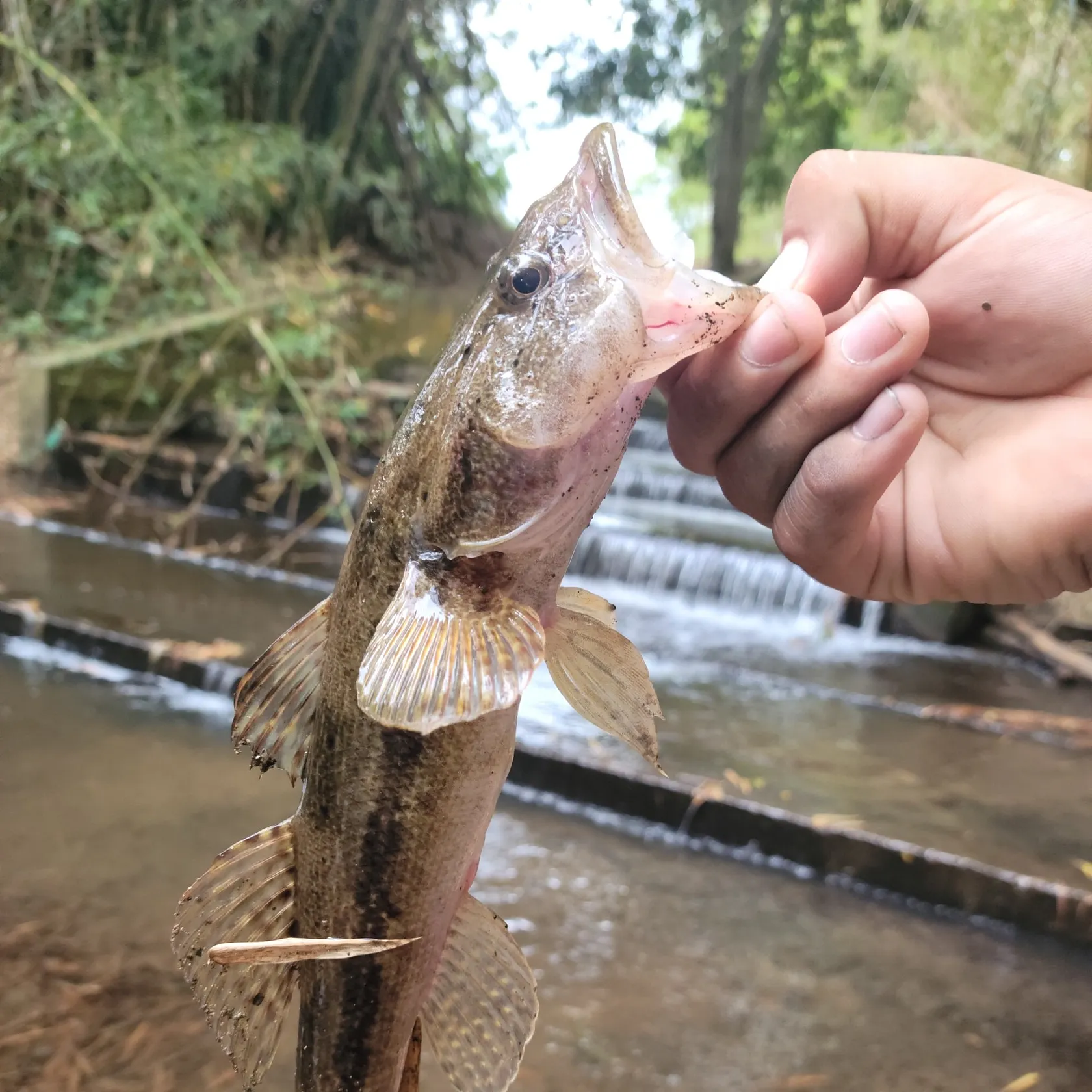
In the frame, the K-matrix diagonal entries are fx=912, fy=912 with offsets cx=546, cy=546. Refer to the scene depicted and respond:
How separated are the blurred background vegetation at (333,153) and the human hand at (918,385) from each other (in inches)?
181

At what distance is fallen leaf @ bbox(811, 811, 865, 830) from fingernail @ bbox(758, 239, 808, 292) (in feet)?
7.59

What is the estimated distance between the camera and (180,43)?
29.6 feet

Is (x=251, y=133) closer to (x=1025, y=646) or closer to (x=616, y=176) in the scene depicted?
(x=1025, y=646)

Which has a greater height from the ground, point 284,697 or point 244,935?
point 284,697

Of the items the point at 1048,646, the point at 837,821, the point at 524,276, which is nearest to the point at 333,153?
the point at 1048,646

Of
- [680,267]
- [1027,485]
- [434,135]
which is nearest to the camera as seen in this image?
[680,267]

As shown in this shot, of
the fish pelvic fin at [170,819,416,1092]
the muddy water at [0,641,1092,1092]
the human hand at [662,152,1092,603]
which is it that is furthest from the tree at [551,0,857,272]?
the fish pelvic fin at [170,819,416,1092]

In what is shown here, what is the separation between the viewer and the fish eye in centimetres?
115

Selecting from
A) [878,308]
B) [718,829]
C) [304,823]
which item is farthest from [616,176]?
[718,829]

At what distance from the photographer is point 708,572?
6.18 m

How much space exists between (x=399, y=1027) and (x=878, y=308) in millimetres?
1157

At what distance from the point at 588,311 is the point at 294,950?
85 centimetres

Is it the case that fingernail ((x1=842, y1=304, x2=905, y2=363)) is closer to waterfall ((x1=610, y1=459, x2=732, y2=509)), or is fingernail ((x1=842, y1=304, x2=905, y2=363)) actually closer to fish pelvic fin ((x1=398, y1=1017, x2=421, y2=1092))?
fish pelvic fin ((x1=398, y1=1017, x2=421, y2=1092))

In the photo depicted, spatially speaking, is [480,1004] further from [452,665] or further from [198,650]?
[198,650]
